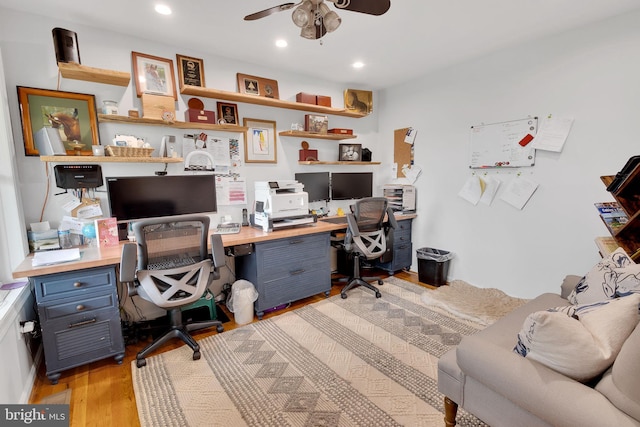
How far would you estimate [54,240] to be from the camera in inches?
86.3

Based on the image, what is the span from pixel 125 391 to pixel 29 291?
3.21ft

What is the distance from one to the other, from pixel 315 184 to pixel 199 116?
1452 millimetres

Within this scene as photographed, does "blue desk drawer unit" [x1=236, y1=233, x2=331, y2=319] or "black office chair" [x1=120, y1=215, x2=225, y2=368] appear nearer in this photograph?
"black office chair" [x1=120, y1=215, x2=225, y2=368]

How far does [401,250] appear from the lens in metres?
3.79

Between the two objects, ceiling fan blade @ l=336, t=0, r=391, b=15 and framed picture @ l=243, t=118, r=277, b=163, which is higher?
ceiling fan blade @ l=336, t=0, r=391, b=15

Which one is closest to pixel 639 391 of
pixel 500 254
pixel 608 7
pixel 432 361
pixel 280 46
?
pixel 432 361

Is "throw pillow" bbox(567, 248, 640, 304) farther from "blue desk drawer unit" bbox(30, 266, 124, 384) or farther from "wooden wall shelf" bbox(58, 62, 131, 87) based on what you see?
"wooden wall shelf" bbox(58, 62, 131, 87)

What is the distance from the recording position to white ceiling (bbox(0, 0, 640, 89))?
2035mm

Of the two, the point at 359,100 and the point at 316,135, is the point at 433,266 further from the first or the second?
the point at 359,100

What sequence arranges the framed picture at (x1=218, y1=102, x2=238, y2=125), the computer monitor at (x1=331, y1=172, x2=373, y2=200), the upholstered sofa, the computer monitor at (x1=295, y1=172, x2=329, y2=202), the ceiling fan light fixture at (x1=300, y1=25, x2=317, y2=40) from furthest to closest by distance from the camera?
1. the computer monitor at (x1=331, y1=172, x2=373, y2=200)
2. the computer monitor at (x1=295, y1=172, x2=329, y2=202)
3. the framed picture at (x1=218, y1=102, x2=238, y2=125)
4. the ceiling fan light fixture at (x1=300, y1=25, x2=317, y2=40)
5. the upholstered sofa

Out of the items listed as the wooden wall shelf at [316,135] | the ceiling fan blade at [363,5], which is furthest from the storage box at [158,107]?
the ceiling fan blade at [363,5]

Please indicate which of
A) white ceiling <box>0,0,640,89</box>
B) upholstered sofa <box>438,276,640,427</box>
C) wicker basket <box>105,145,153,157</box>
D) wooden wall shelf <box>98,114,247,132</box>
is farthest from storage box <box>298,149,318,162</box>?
upholstered sofa <box>438,276,640,427</box>

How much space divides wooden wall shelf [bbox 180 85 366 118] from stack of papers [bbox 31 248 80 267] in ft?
5.04

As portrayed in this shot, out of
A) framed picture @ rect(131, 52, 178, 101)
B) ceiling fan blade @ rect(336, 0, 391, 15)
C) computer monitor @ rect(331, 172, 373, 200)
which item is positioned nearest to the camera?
ceiling fan blade @ rect(336, 0, 391, 15)
